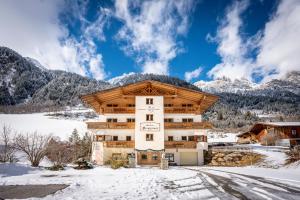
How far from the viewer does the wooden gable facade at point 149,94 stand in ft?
121

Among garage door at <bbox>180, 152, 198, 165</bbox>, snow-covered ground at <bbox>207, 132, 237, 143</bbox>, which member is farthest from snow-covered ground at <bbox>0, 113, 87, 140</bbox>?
garage door at <bbox>180, 152, 198, 165</bbox>

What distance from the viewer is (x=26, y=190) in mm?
13562

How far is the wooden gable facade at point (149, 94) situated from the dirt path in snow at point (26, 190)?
2228 cm

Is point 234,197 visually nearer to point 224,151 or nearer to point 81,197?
point 81,197

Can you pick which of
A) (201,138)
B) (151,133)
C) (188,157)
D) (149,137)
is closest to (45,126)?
(149,137)

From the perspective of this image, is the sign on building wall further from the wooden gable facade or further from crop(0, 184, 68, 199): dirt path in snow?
crop(0, 184, 68, 199): dirt path in snow

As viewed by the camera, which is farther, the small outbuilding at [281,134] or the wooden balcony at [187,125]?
the small outbuilding at [281,134]

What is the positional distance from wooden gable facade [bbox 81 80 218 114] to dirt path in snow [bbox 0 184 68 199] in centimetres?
2228

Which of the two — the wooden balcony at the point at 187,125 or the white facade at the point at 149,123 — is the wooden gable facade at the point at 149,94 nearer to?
the white facade at the point at 149,123

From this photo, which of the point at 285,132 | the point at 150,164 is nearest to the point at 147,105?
the point at 150,164

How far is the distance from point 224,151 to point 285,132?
80.4 feet

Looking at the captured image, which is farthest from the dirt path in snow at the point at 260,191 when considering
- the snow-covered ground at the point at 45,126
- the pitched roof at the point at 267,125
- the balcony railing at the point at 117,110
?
the snow-covered ground at the point at 45,126

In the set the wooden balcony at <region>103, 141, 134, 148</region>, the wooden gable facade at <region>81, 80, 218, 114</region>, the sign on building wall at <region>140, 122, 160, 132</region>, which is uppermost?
the wooden gable facade at <region>81, 80, 218, 114</region>

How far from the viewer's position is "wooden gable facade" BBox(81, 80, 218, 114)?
121ft
